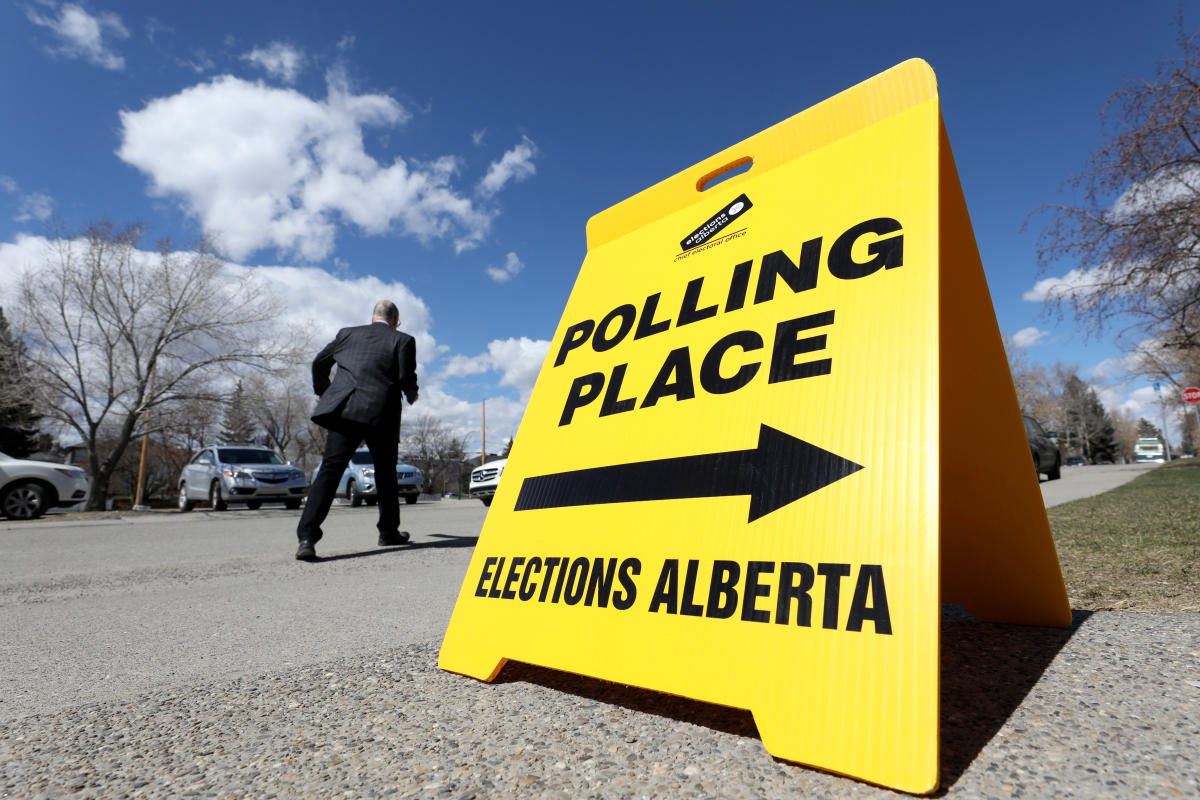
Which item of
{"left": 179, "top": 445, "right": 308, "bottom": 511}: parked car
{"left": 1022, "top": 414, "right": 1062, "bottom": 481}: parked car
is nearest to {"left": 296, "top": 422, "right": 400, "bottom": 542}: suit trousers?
{"left": 179, "top": 445, "right": 308, "bottom": 511}: parked car

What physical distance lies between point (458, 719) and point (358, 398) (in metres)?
3.10

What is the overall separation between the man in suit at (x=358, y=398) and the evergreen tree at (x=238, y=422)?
1816 cm

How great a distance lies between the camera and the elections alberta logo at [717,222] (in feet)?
6.31

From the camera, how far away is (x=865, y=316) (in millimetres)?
1398

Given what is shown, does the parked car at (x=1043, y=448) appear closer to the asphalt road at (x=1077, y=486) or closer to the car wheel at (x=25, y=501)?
the asphalt road at (x=1077, y=486)

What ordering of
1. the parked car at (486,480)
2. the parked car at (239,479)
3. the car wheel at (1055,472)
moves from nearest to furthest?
the parked car at (486,480)
the parked car at (239,479)
the car wheel at (1055,472)

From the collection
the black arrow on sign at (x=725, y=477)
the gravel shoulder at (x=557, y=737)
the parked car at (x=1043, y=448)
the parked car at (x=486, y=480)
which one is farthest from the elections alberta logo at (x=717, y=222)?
the parked car at (x=1043, y=448)

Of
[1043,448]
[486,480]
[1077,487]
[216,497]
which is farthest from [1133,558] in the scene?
[216,497]

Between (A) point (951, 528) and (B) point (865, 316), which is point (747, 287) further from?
(A) point (951, 528)

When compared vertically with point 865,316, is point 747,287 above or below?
above

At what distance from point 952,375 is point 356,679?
74.1 inches

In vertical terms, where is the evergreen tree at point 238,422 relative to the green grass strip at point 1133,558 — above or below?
above

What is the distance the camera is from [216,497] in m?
14.6

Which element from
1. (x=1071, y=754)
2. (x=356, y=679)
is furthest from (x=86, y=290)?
(x=1071, y=754)
